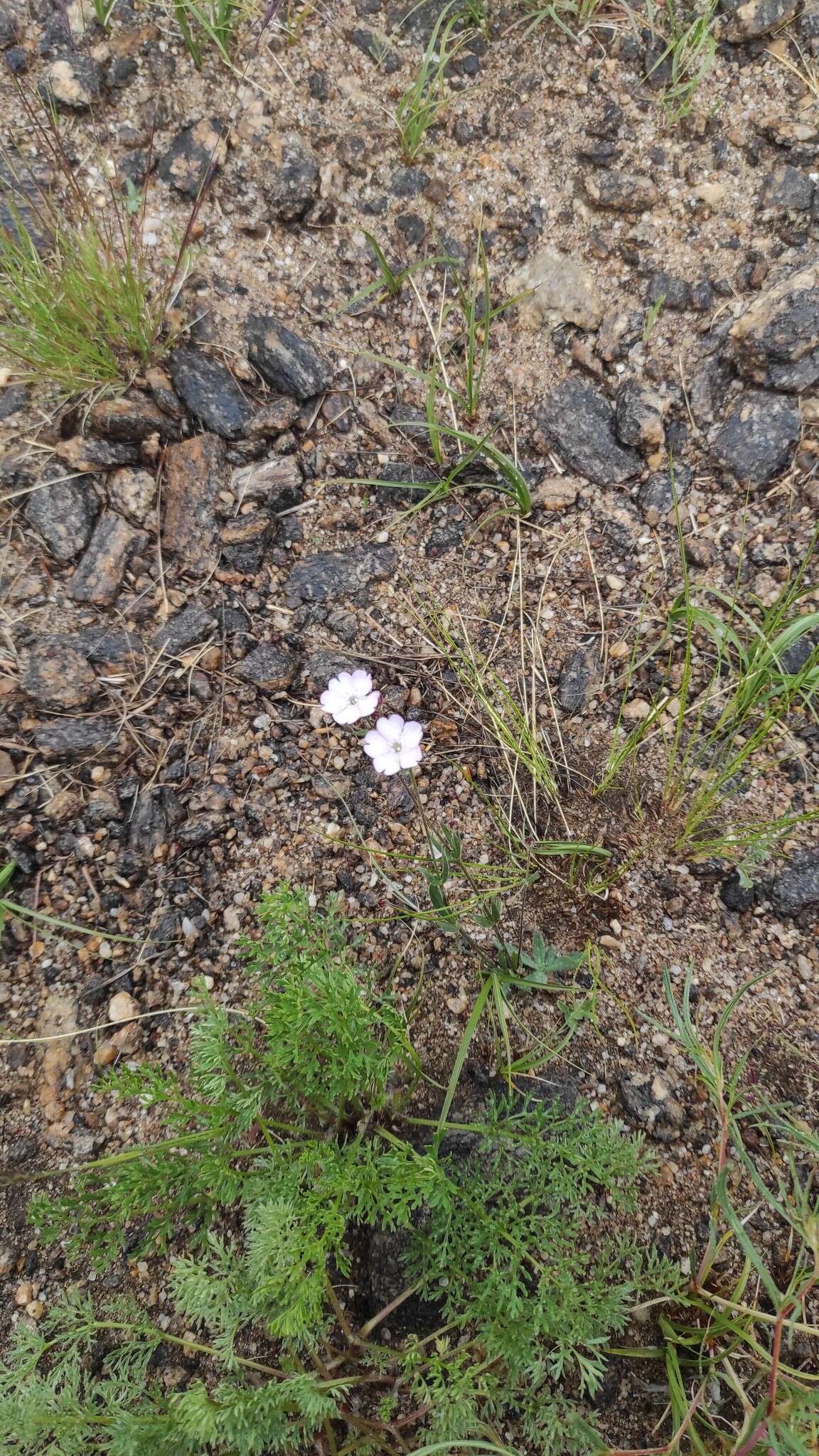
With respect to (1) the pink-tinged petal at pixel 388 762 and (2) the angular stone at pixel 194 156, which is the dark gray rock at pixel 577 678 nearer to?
(1) the pink-tinged petal at pixel 388 762

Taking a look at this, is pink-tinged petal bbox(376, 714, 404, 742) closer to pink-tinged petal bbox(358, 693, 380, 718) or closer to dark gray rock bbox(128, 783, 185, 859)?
pink-tinged petal bbox(358, 693, 380, 718)

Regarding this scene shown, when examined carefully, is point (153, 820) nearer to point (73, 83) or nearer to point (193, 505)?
point (193, 505)

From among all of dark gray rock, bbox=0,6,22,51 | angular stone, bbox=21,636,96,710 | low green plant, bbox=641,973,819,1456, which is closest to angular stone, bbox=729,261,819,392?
low green plant, bbox=641,973,819,1456

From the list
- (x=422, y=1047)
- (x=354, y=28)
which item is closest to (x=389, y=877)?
(x=422, y=1047)

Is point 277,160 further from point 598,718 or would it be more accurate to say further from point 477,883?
point 477,883

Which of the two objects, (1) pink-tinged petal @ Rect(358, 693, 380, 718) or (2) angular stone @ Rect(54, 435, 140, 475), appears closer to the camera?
(1) pink-tinged petal @ Rect(358, 693, 380, 718)

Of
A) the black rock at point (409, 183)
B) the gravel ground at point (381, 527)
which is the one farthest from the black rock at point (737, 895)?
the black rock at point (409, 183)
